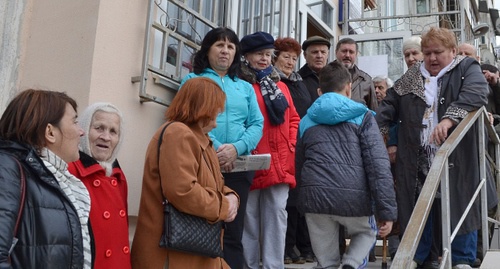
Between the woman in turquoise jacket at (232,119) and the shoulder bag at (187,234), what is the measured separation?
2.42ft

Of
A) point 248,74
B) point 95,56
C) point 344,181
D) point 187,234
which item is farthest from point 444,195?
point 95,56

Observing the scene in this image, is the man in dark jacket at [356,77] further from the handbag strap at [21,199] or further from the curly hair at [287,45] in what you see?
the handbag strap at [21,199]

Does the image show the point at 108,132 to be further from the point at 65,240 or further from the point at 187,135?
the point at 65,240

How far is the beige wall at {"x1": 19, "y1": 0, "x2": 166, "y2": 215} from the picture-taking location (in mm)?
3531

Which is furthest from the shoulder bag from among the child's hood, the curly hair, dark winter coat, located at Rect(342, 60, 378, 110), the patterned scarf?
dark winter coat, located at Rect(342, 60, 378, 110)

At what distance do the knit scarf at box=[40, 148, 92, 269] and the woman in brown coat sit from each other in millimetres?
452

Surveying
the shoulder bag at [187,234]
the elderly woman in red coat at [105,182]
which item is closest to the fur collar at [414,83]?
the shoulder bag at [187,234]

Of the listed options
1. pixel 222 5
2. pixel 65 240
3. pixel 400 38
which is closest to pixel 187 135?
pixel 65 240

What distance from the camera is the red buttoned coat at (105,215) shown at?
249 cm

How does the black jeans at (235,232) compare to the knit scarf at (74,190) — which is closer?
the knit scarf at (74,190)

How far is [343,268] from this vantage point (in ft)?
11.6

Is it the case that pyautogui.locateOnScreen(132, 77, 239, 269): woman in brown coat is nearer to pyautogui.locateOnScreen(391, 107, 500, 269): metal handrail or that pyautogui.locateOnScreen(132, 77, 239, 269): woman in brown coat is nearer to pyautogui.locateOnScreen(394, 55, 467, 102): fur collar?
pyautogui.locateOnScreen(391, 107, 500, 269): metal handrail

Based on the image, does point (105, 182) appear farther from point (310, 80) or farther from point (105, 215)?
point (310, 80)

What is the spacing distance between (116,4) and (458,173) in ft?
7.99
